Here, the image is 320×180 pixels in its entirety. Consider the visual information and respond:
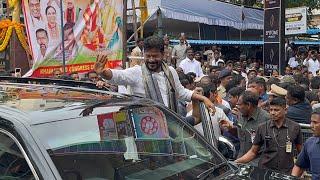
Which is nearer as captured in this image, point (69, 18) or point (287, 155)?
point (287, 155)

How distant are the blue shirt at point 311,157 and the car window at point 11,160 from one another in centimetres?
254

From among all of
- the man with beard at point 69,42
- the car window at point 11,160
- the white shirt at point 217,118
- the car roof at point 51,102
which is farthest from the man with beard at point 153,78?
the man with beard at point 69,42

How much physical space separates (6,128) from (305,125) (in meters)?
3.53

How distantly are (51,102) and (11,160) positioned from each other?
0.57 meters

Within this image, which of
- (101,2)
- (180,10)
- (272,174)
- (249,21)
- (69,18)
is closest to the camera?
(272,174)

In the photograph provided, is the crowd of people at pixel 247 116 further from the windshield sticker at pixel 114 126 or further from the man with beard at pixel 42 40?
the man with beard at pixel 42 40

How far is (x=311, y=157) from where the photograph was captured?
166 inches

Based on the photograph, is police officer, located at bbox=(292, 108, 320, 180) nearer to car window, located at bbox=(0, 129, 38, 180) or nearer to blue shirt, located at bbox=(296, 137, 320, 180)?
blue shirt, located at bbox=(296, 137, 320, 180)

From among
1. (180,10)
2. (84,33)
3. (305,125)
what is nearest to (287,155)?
(305,125)

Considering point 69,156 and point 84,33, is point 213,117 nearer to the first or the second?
point 69,156

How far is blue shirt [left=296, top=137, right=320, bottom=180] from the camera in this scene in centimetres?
418

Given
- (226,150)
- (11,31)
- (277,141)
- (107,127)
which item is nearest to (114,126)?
(107,127)

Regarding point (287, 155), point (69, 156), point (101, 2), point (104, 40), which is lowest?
point (287, 155)

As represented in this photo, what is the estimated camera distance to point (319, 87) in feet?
28.2
